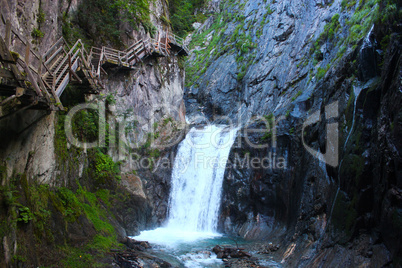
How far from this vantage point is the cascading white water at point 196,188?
57.9 ft

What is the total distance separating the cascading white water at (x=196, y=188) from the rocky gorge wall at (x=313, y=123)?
0.87 metres

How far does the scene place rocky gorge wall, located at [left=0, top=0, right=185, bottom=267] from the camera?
26.4ft

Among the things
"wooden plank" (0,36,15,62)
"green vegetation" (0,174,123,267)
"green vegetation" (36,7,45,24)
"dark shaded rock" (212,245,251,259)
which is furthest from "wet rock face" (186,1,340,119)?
"wooden plank" (0,36,15,62)

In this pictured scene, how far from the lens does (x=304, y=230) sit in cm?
1125

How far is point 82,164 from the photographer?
13.5 meters

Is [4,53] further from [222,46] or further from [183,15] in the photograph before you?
[183,15]

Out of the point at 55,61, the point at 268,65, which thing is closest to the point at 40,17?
the point at 55,61

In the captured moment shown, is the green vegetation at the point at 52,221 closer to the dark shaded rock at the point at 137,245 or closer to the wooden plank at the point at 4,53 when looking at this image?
the dark shaded rock at the point at 137,245

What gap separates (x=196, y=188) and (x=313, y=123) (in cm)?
880

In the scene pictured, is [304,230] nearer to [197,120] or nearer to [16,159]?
[16,159]

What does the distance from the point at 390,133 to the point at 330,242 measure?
4.05 metres

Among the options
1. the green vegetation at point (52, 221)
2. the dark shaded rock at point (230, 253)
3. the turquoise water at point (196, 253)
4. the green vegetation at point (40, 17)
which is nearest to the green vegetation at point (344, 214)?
the turquoise water at point (196, 253)

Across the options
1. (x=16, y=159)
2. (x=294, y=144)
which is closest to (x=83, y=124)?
(x=16, y=159)

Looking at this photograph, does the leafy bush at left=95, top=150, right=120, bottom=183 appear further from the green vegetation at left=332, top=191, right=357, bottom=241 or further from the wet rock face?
the wet rock face
